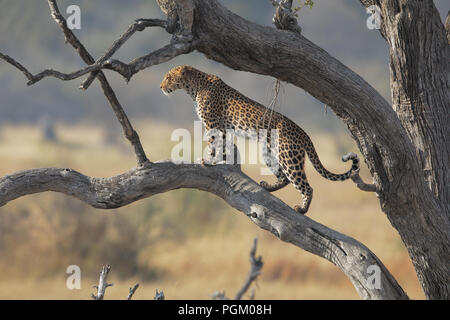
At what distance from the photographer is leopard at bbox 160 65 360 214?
5180 millimetres

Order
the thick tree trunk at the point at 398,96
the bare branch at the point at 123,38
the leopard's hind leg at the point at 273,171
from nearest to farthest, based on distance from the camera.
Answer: the bare branch at the point at 123,38, the thick tree trunk at the point at 398,96, the leopard's hind leg at the point at 273,171

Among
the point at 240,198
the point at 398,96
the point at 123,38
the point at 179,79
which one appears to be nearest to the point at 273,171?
the point at 240,198

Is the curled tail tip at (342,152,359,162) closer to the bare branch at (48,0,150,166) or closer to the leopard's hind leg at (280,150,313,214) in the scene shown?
the leopard's hind leg at (280,150,313,214)

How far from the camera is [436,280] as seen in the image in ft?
17.4

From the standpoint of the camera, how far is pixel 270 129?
5.27m

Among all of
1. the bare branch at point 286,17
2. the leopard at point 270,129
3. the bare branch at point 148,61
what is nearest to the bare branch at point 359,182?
the leopard at point 270,129

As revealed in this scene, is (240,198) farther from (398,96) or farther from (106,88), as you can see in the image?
(398,96)

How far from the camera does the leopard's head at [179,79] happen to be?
20.0ft

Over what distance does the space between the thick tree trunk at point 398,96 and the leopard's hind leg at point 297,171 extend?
0.47 m

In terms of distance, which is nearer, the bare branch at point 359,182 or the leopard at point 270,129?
the bare branch at point 359,182

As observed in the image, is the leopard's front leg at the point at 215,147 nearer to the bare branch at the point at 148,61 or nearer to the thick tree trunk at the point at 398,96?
the thick tree trunk at the point at 398,96

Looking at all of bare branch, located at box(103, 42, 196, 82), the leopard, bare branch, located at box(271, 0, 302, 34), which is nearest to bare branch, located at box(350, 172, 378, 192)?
the leopard

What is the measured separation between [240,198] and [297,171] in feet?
1.89

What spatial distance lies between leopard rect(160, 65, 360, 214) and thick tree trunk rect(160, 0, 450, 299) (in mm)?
324
